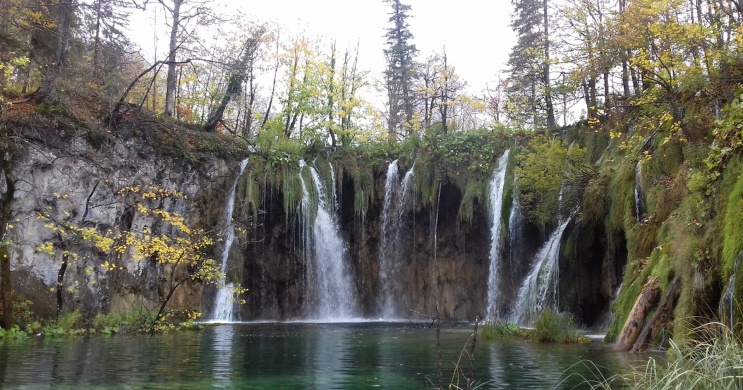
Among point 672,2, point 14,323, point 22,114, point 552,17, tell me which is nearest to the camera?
point 672,2

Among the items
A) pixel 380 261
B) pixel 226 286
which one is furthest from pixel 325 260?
pixel 226 286

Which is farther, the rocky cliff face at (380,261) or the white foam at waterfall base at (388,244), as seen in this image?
the white foam at waterfall base at (388,244)

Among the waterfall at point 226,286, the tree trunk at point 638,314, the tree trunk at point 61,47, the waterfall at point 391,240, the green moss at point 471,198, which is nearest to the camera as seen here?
the tree trunk at point 638,314

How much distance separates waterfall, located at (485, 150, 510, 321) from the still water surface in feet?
23.9

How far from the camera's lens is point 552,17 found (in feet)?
80.2

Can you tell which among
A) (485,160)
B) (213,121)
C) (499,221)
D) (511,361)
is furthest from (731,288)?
(213,121)

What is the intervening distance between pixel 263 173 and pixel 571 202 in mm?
11197

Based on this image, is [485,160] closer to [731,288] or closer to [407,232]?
[407,232]

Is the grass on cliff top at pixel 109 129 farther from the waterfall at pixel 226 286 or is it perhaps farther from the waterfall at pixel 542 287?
the waterfall at pixel 542 287

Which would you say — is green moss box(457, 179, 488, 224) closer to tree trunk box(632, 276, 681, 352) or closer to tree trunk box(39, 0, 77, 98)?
tree trunk box(632, 276, 681, 352)

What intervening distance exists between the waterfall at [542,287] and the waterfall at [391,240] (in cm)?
684

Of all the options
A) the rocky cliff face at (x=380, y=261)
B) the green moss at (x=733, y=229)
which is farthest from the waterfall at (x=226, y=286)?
the green moss at (x=733, y=229)

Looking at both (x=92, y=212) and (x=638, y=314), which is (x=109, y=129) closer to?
(x=92, y=212)

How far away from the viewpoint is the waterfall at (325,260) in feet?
73.5
